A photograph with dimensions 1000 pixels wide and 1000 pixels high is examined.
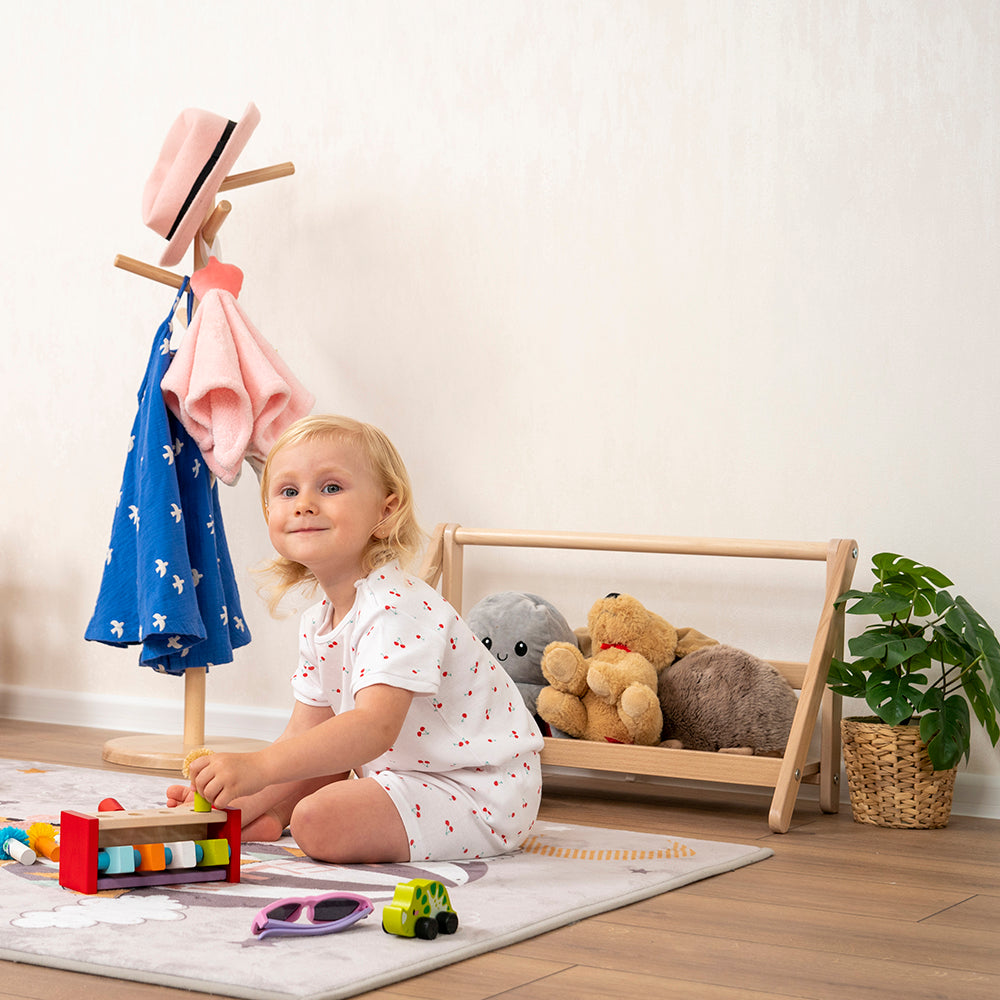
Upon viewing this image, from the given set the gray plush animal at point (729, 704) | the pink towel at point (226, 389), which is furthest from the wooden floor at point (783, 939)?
the pink towel at point (226, 389)

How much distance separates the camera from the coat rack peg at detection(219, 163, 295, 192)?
82.6 inches

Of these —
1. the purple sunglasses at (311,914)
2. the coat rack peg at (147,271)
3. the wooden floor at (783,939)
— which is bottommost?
the wooden floor at (783,939)

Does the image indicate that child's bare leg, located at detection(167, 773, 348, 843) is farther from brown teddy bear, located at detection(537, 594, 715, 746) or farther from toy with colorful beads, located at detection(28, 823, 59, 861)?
brown teddy bear, located at detection(537, 594, 715, 746)

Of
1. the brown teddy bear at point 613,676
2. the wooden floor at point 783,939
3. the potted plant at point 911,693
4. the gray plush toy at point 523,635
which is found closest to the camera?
the wooden floor at point 783,939

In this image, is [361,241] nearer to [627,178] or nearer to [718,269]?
[627,178]

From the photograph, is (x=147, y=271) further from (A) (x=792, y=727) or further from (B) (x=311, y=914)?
(B) (x=311, y=914)

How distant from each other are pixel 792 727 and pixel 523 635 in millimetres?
395

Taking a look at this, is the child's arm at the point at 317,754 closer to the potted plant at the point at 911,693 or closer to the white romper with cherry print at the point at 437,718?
the white romper with cherry print at the point at 437,718

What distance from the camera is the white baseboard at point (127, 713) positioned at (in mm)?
2299

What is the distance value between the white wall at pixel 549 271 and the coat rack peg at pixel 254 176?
181 mm

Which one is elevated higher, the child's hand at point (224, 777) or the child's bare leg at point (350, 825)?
the child's hand at point (224, 777)

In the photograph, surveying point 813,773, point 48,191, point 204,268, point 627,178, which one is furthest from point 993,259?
Result: point 48,191

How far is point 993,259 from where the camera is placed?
5.88 ft

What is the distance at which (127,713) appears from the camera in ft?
7.95
